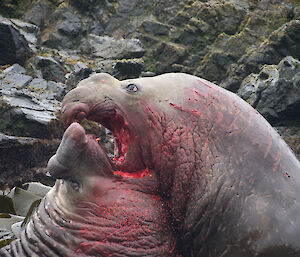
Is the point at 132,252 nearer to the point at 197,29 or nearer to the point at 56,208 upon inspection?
the point at 56,208

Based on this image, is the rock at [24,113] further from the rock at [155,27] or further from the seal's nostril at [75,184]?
the rock at [155,27]

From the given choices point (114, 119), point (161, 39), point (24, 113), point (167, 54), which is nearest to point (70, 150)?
point (114, 119)

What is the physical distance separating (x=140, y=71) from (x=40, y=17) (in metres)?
8.04

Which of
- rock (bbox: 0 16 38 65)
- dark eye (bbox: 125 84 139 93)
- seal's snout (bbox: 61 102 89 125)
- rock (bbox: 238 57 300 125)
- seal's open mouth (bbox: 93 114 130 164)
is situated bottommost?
rock (bbox: 0 16 38 65)

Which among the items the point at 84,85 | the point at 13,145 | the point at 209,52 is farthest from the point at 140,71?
the point at 84,85

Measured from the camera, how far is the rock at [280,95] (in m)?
12.9

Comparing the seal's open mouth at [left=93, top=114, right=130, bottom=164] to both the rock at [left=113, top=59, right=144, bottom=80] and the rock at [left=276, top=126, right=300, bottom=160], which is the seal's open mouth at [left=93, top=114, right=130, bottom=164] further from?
the rock at [left=113, top=59, right=144, bottom=80]

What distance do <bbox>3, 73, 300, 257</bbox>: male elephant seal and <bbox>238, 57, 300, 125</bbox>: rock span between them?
1139 cm

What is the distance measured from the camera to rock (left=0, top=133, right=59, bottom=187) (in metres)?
6.91

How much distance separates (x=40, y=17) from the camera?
20.6m

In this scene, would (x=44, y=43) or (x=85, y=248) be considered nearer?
(x=85, y=248)

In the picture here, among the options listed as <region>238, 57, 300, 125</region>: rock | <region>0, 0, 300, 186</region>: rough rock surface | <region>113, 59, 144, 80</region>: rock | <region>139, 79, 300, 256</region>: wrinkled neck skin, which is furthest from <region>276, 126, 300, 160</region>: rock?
<region>139, 79, 300, 256</region>: wrinkled neck skin

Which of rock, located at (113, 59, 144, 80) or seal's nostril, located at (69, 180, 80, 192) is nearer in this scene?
seal's nostril, located at (69, 180, 80, 192)

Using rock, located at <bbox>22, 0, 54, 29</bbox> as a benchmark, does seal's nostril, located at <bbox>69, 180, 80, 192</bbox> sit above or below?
above
